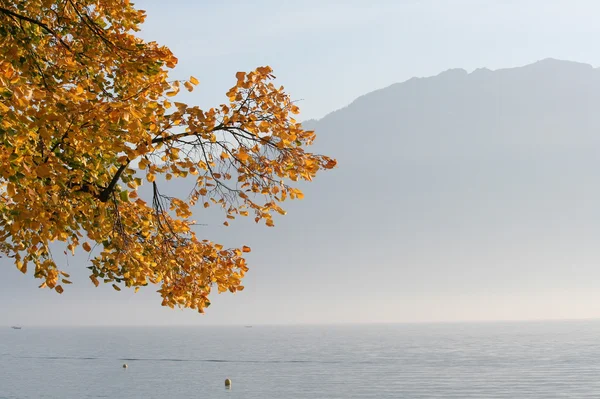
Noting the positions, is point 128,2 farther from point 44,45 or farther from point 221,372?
point 221,372

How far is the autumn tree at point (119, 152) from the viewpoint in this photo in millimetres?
10023

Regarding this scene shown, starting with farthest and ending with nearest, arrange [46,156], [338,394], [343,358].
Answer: [343,358] < [338,394] < [46,156]

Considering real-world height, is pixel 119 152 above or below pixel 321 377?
above

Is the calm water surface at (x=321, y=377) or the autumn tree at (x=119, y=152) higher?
the autumn tree at (x=119, y=152)

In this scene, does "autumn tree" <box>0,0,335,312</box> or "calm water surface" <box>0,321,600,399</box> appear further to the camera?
"calm water surface" <box>0,321,600,399</box>

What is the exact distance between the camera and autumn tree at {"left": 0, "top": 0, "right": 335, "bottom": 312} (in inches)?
395

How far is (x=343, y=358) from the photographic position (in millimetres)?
164375

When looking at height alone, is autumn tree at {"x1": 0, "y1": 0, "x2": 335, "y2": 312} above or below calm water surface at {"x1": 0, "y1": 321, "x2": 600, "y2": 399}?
above

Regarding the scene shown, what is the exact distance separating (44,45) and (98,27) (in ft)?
8.01

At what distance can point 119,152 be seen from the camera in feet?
37.5

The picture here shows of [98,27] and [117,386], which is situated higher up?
[98,27]

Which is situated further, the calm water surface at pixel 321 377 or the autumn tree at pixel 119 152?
the calm water surface at pixel 321 377

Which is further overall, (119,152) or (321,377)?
(321,377)

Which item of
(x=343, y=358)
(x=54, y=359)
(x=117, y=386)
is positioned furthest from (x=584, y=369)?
(x=54, y=359)
